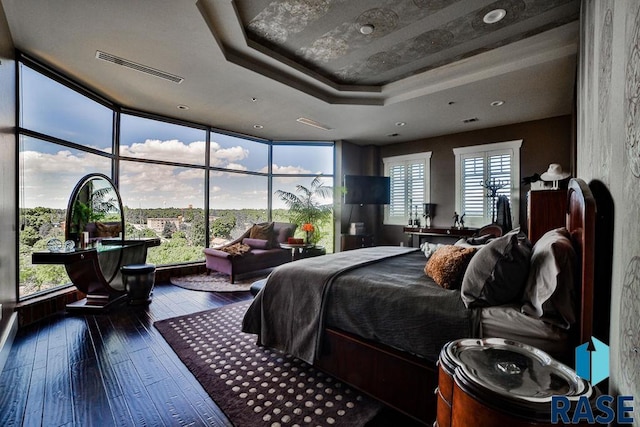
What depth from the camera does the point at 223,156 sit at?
231 inches

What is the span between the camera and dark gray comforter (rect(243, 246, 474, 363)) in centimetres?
158

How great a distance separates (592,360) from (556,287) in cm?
35

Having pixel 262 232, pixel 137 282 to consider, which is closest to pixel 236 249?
pixel 262 232

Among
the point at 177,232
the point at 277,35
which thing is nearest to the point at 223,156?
the point at 177,232

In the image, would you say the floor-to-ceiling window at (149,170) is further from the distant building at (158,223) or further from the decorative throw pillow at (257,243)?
the decorative throw pillow at (257,243)

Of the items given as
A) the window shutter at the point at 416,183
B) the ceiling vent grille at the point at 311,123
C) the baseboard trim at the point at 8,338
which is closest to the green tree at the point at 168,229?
the baseboard trim at the point at 8,338

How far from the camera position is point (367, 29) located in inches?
113

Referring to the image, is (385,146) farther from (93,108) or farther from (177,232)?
(93,108)

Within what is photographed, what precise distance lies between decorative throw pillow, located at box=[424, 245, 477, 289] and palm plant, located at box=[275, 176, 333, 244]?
448 centimetres

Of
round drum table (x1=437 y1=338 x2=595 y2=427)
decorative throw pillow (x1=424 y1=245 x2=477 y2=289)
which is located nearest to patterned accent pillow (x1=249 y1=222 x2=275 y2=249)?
decorative throw pillow (x1=424 y1=245 x2=477 y2=289)

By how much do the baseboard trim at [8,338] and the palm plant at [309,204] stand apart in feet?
14.7

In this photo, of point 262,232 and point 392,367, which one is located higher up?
point 262,232

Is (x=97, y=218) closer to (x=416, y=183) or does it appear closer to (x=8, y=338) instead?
(x=8, y=338)

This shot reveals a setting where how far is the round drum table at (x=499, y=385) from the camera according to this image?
0.81 m
